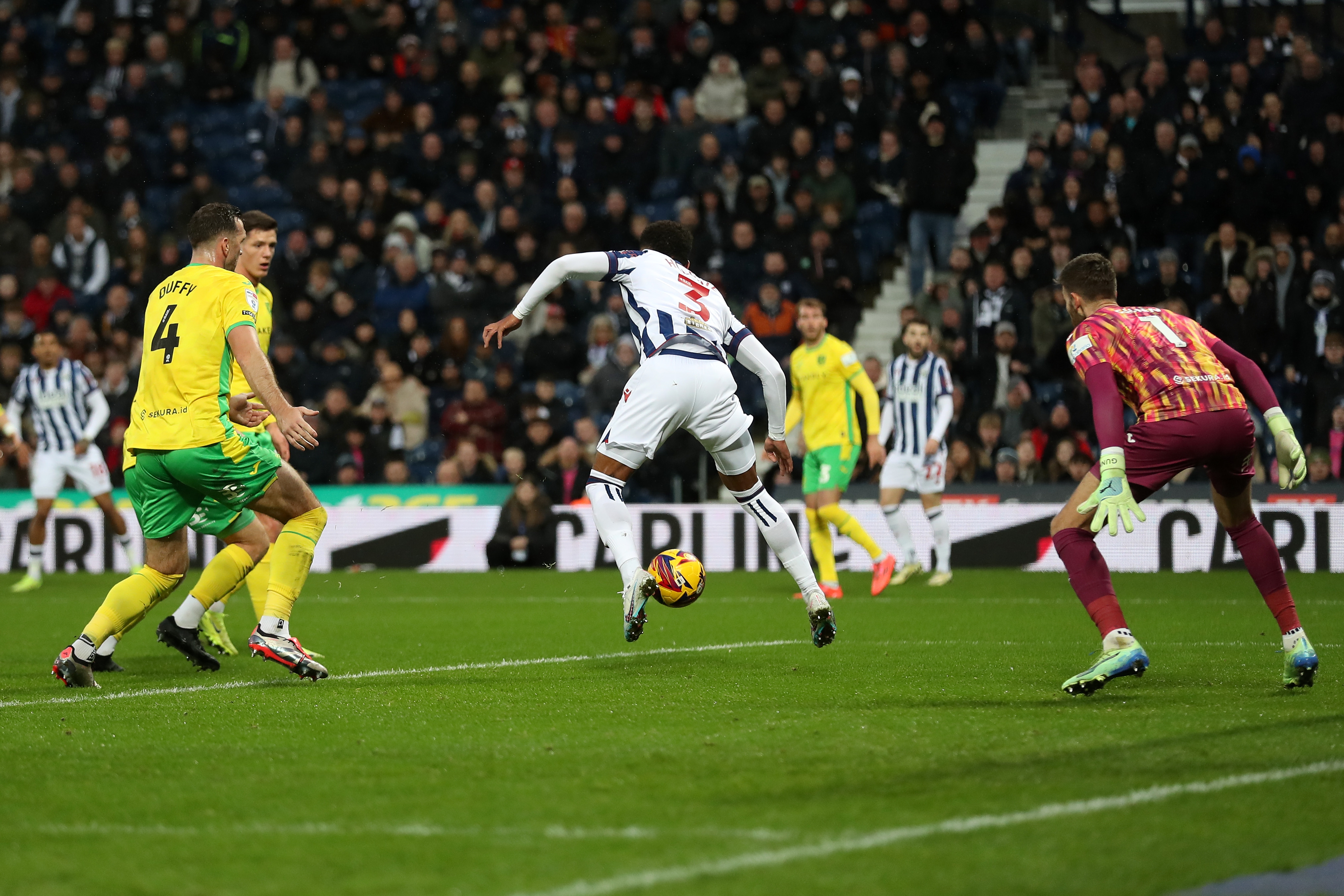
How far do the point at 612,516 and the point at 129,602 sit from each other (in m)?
2.47

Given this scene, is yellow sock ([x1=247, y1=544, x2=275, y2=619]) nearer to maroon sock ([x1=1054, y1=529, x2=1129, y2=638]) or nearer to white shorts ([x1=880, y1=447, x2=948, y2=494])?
maroon sock ([x1=1054, y1=529, x2=1129, y2=638])

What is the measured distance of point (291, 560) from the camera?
8.25 metres

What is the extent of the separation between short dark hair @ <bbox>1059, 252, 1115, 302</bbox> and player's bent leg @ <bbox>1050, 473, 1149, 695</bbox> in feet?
2.73

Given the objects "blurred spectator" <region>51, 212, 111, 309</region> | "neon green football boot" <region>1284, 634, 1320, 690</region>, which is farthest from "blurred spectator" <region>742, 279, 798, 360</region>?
"neon green football boot" <region>1284, 634, 1320, 690</region>

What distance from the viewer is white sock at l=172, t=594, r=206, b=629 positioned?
348 inches

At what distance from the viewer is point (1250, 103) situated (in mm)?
19547

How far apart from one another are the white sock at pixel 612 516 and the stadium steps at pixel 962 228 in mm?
12050

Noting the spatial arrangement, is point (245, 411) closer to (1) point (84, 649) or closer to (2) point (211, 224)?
(2) point (211, 224)

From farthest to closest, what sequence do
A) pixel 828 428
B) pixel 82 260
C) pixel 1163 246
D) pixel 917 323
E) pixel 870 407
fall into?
1. pixel 82 260
2. pixel 1163 246
3. pixel 917 323
4. pixel 870 407
5. pixel 828 428

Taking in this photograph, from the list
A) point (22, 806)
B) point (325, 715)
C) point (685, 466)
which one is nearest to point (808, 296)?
point (685, 466)

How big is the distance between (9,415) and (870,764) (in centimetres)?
1431

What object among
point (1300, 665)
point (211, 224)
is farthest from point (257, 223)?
point (1300, 665)

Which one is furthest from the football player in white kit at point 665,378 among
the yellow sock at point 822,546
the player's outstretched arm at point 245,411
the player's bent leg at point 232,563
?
the yellow sock at point 822,546

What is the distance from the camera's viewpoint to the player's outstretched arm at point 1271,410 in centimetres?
725
